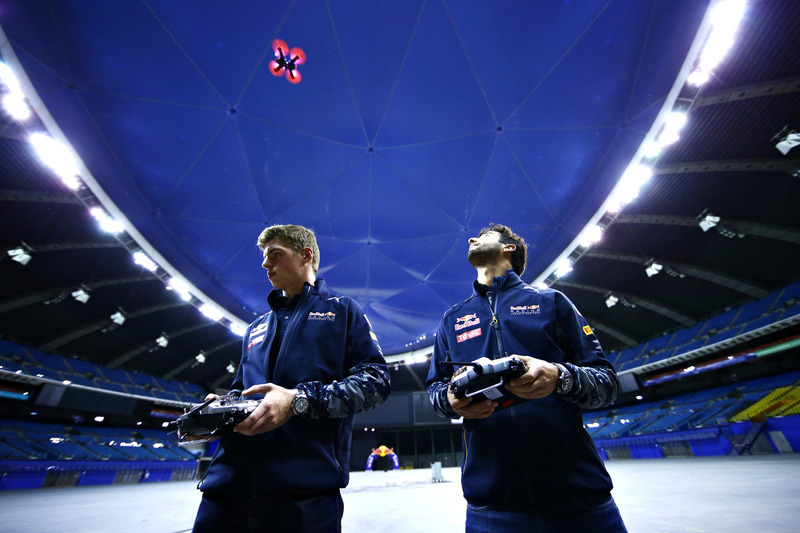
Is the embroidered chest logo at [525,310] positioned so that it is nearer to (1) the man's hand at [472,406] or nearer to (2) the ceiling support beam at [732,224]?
(1) the man's hand at [472,406]

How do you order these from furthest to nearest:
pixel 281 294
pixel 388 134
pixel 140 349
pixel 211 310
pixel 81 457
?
1. pixel 140 349
2. pixel 81 457
3. pixel 211 310
4. pixel 388 134
5. pixel 281 294

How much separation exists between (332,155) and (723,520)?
11191 mm

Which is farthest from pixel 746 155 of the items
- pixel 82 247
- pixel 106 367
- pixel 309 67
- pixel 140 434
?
pixel 140 434

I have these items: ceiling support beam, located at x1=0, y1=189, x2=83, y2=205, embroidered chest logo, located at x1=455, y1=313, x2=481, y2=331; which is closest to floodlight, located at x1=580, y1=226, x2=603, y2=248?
embroidered chest logo, located at x1=455, y1=313, x2=481, y2=331

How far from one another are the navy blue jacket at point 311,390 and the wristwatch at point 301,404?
0.03 meters

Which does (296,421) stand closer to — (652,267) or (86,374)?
(652,267)

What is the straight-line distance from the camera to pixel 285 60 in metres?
8.49

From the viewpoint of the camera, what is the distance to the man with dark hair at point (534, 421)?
60.4 inches

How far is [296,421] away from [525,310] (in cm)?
159

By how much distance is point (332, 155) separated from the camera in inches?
417

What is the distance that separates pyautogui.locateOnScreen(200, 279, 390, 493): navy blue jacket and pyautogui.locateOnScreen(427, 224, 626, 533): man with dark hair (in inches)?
22.1

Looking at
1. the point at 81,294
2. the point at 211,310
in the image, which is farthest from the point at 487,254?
the point at 81,294

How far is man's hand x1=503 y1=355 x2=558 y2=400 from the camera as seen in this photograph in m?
1.43

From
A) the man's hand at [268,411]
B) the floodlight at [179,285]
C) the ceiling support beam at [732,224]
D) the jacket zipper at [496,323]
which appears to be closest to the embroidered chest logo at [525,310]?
the jacket zipper at [496,323]
